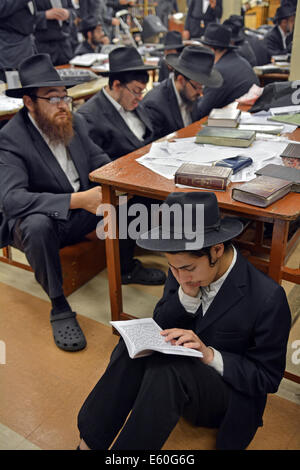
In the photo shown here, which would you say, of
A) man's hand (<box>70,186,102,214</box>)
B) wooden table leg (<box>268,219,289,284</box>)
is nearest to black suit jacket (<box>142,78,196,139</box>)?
man's hand (<box>70,186,102,214</box>)

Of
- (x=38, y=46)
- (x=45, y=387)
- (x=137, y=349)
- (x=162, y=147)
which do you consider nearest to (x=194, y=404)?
(x=137, y=349)

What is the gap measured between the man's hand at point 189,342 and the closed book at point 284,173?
29.1 inches

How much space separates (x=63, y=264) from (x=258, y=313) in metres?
1.36

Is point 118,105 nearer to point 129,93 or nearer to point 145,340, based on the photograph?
point 129,93

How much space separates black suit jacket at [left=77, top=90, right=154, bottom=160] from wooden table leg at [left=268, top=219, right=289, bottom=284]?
1.46 meters

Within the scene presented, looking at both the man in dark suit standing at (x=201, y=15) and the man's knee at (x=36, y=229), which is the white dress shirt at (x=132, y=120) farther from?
the man in dark suit standing at (x=201, y=15)

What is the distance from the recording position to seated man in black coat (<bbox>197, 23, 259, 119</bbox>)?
3576mm

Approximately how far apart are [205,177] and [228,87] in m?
2.09

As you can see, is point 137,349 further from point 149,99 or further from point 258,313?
point 149,99

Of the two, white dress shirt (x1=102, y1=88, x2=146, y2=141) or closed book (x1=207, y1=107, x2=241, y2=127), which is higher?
closed book (x1=207, y1=107, x2=241, y2=127)

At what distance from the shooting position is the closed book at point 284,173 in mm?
1795

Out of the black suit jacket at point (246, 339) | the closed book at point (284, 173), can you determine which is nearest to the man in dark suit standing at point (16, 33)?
the closed book at point (284, 173)

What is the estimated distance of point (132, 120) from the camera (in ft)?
10.1

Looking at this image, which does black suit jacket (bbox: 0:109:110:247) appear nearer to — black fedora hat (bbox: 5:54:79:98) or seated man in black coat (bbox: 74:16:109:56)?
black fedora hat (bbox: 5:54:79:98)
